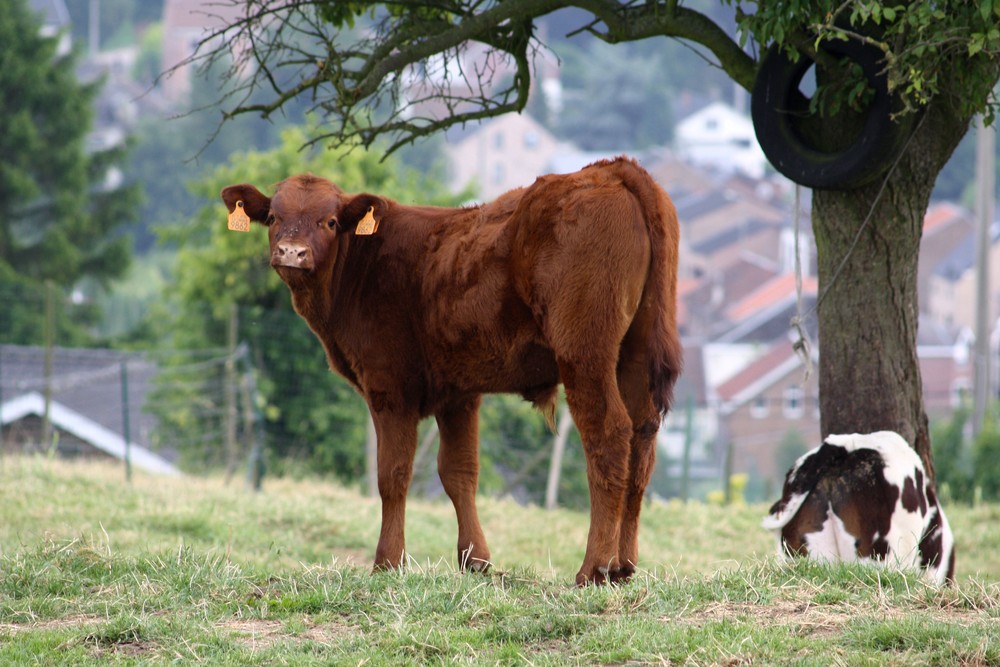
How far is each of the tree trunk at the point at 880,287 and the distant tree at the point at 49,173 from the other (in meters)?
33.7

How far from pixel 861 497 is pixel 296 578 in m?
3.10

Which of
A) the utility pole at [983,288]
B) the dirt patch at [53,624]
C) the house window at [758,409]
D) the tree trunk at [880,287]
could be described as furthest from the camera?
the house window at [758,409]

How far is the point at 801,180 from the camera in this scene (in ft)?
24.2

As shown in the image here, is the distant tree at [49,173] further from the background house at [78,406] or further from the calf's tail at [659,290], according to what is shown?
the calf's tail at [659,290]

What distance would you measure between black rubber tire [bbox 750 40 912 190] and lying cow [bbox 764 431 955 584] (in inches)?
59.1

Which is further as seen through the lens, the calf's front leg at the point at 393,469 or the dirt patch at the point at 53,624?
the calf's front leg at the point at 393,469

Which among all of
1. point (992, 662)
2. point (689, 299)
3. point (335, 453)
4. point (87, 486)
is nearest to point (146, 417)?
point (335, 453)

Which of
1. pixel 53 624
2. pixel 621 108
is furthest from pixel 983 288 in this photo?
pixel 621 108

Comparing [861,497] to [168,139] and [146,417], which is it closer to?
[146,417]

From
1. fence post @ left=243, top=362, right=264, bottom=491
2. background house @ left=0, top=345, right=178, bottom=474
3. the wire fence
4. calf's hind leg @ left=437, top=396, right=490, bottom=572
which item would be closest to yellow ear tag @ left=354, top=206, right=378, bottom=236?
calf's hind leg @ left=437, top=396, right=490, bottom=572

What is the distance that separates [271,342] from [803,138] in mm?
13845

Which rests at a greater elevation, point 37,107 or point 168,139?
point 168,139

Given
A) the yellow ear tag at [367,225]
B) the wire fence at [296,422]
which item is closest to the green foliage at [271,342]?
the wire fence at [296,422]

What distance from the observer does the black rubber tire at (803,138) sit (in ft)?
23.3
